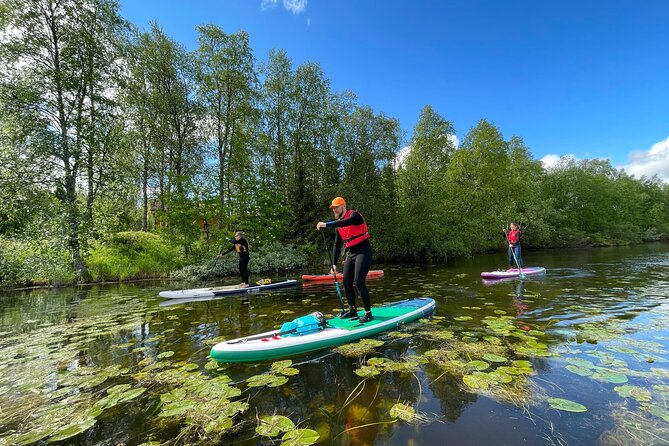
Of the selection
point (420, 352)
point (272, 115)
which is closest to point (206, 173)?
point (272, 115)

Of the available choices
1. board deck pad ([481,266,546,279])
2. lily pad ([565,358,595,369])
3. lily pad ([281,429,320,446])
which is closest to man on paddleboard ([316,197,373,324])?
lily pad ([281,429,320,446])

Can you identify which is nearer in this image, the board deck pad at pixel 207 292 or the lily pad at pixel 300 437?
the lily pad at pixel 300 437

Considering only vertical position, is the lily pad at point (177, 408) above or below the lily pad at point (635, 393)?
above

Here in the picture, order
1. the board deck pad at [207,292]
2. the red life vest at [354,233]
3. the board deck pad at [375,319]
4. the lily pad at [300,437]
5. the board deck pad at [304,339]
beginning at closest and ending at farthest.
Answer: the lily pad at [300,437] < the board deck pad at [304,339] < the board deck pad at [375,319] < the red life vest at [354,233] < the board deck pad at [207,292]

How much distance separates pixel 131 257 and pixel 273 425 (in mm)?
20385

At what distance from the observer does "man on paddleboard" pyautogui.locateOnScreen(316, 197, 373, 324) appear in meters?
6.03

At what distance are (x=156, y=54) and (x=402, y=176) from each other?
71.0 ft

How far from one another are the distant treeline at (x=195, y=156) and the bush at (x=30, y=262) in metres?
0.07

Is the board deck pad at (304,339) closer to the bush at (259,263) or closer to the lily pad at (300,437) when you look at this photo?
the lily pad at (300,437)

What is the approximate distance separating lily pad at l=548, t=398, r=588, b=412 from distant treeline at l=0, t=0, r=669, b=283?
19.2 meters

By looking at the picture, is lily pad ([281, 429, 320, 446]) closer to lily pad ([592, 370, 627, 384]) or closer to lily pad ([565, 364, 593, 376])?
lily pad ([565, 364, 593, 376])

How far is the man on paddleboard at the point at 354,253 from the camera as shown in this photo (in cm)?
603

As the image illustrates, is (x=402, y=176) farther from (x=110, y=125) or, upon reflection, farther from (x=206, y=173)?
(x=110, y=125)

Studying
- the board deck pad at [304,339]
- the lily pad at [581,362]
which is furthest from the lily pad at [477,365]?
the board deck pad at [304,339]
